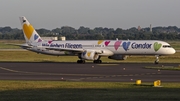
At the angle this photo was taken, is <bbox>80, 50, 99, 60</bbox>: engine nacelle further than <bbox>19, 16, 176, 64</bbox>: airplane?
Yes

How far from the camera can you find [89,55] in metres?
62.4

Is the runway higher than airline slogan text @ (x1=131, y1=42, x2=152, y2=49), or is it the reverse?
airline slogan text @ (x1=131, y1=42, x2=152, y2=49)

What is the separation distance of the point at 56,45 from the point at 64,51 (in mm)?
1848

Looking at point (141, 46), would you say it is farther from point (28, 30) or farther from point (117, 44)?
point (28, 30)

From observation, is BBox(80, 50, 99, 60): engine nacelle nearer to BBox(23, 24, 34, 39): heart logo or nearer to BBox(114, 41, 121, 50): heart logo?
BBox(114, 41, 121, 50): heart logo

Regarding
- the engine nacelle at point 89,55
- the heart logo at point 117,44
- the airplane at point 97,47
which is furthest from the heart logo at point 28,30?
the heart logo at point 117,44

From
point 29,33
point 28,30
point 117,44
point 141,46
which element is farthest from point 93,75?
point 28,30

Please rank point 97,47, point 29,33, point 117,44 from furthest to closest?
point 29,33 → point 97,47 → point 117,44

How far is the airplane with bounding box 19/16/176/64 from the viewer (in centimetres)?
6206

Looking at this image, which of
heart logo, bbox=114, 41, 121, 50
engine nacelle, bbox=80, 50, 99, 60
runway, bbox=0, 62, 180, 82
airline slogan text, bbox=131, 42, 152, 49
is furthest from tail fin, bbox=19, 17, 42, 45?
runway, bbox=0, 62, 180, 82

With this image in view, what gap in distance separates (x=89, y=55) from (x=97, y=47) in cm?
280

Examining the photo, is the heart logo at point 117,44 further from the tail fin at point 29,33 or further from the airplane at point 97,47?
the tail fin at point 29,33
